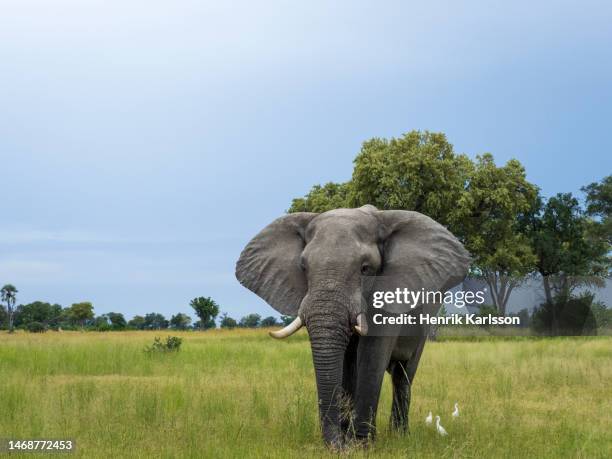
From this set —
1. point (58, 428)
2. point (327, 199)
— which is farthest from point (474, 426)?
point (327, 199)

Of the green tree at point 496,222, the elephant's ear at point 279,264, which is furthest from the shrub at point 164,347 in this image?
the green tree at point 496,222

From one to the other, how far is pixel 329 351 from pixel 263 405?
14.4 ft

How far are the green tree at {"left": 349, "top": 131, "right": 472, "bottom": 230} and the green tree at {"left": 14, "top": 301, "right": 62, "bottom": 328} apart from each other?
6323 centimetres

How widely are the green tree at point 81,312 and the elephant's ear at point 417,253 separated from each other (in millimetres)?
90523

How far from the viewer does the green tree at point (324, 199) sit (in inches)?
1790

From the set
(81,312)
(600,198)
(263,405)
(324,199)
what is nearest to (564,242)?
(600,198)

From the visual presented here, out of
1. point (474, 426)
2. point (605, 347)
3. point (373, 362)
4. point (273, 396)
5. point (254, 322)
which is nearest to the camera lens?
point (373, 362)

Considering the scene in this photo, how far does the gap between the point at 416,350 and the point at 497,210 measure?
3043cm

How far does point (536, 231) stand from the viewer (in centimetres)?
5128

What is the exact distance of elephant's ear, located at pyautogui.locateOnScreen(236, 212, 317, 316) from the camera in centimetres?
868

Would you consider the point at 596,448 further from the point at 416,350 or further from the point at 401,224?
the point at 401,224

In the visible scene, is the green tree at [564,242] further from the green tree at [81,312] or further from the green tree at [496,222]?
the green tree at [81,312]

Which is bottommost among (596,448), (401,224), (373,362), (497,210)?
(596,448)

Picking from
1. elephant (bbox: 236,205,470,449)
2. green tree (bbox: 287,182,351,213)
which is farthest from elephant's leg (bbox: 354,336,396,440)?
green tree (bbox: 287,182,351,213)
